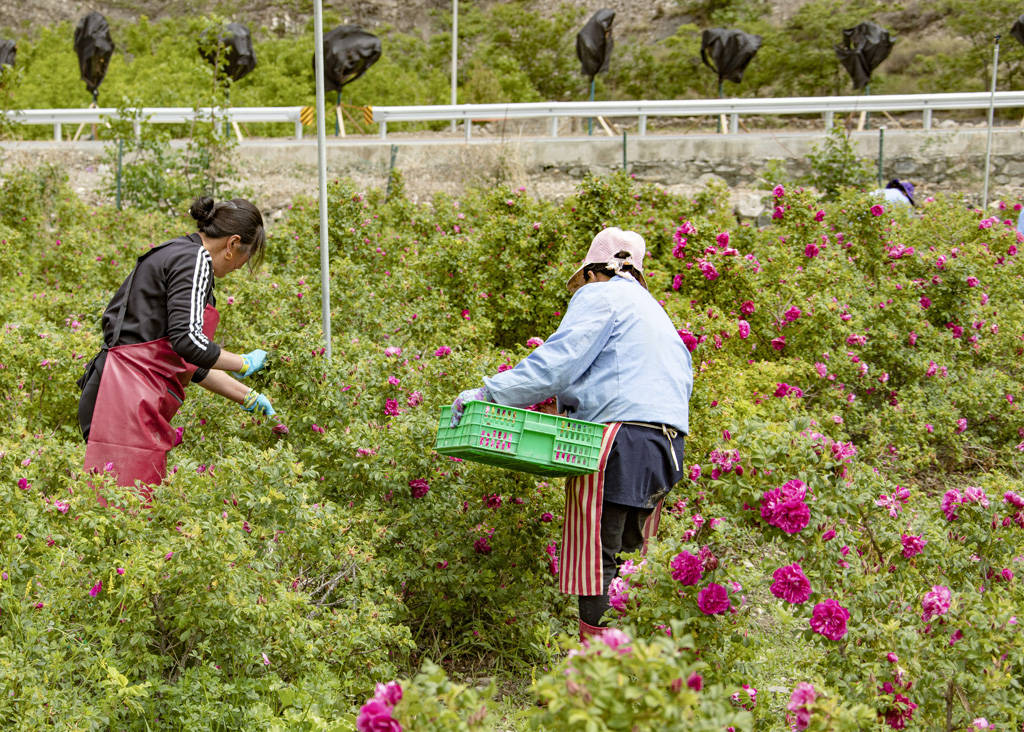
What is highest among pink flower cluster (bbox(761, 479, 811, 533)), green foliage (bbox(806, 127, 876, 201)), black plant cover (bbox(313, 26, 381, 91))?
black plant cover (bbox(313, 26, 381, 91))

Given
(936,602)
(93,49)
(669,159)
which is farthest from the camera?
(93,49)

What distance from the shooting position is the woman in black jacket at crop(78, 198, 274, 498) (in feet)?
11.4

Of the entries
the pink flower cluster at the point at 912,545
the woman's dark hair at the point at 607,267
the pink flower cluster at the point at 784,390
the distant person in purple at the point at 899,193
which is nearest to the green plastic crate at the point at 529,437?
the woman's dark hair at the point at 607,267

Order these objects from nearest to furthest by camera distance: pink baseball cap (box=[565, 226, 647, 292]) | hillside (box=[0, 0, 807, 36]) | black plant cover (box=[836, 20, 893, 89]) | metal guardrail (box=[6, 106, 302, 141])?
pink baseball cap (box=[565, 226, 647, 292])
metal guardrail (box=[6, 106, 302, 141])
black plant cover (box=[836, 20, 893, 89])
hillside (box=[0, 0, 807, 36])

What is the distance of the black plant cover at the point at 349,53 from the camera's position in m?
15.3

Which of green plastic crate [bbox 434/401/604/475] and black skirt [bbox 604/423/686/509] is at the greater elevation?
green plastic crate [bbox 434/401/604/475]

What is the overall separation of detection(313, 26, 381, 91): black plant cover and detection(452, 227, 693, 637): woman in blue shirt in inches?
505

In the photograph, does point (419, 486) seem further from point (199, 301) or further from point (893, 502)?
point (893, 502)

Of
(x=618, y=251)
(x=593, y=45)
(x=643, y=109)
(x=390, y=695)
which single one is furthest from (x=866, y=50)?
(x=390, y=695)

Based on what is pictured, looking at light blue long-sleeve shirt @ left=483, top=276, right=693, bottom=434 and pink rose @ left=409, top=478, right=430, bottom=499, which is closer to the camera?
light blue long-sleeve shirt @ left=483, top=276, right=693, bottom=434

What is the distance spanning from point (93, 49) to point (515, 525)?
55.6 ft

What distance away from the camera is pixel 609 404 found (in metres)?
3.16

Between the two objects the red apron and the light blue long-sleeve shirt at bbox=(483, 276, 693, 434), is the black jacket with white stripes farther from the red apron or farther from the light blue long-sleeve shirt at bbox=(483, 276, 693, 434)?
the light blue long-sleeve shirt at bbox=(483, 276, 693, 434)

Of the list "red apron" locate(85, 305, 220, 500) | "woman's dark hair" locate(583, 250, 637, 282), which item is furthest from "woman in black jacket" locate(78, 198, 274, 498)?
"woman's dark hair" locate(583, 250, 637, 282)
